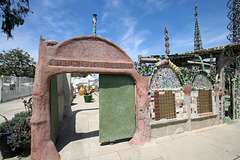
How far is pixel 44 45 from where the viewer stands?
3.05 metres

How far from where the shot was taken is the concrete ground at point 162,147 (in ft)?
10.4

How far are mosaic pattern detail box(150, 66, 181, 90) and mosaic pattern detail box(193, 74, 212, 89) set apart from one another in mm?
1057

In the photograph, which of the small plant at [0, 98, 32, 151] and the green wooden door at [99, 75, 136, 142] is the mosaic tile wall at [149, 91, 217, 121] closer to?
the green wooden door at [99, 75, 136, 142]

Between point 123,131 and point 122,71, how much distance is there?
199cm

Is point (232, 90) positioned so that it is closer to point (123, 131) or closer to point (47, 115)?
point (123, 131)

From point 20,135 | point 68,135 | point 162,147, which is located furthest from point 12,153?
point 162,147

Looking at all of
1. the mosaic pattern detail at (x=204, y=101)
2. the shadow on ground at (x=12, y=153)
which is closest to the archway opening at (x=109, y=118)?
the shadow on ground at (x=12, y=153)

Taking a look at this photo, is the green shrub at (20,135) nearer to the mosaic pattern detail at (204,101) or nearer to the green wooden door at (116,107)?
the green wooden door at (116,107)

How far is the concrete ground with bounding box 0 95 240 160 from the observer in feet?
10.4

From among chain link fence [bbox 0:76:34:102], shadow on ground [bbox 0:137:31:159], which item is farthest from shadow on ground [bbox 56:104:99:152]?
chain link fence [bbox 0:76:34:102]

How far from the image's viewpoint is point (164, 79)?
439 cm

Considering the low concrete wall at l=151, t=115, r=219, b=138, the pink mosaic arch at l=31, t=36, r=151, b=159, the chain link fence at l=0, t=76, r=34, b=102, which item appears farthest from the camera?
the chain link fence at l=0, t=76, r=34, b=102

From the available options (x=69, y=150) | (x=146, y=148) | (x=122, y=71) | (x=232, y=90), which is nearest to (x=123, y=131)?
(x=146, y=148)

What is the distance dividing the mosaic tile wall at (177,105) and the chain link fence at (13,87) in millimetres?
13257
